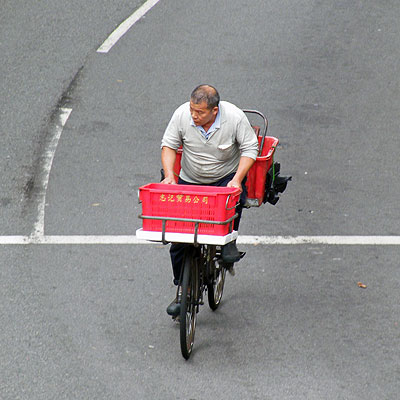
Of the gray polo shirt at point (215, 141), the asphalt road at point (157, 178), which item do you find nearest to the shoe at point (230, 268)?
the asphalt road at point (157, 178)

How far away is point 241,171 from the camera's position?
7.00 meters

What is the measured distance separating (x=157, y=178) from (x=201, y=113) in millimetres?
3588

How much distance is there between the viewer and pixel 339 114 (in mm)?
12094

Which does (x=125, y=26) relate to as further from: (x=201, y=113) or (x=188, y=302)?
(x=188, y=302)

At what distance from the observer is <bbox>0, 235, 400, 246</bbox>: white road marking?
28.8 feet

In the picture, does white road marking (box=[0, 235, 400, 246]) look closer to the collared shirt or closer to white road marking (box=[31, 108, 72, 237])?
white road marking (box=[31, 108, 72, 237])

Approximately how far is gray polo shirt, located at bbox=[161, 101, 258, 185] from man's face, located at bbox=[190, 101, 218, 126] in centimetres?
16

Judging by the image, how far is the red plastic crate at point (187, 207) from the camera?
6.27 meters

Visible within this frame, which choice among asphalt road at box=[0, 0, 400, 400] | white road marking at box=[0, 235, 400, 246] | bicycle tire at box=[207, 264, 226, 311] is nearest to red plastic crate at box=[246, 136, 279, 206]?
bicycle tire at box=[207, 264, 226, 311]

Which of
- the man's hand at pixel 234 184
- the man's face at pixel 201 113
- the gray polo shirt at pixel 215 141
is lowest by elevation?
the man's hand at pixel 234 184

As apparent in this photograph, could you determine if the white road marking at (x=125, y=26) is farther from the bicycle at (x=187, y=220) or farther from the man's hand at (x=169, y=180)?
the bicycle at (x=187, y=220)

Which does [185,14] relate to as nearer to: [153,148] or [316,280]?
[153,148]

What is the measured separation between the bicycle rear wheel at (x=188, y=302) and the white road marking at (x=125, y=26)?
7502mm

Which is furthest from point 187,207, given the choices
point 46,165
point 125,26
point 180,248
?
point 125,26
